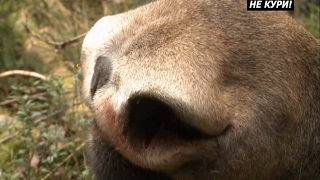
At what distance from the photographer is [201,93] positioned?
1849 mm

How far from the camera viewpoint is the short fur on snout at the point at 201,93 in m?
1.86

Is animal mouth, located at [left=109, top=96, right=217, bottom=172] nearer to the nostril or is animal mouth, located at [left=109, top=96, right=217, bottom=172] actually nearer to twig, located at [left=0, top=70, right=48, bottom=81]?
the nostril

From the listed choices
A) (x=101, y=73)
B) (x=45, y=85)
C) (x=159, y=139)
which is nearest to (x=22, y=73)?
(x=45, y=85)

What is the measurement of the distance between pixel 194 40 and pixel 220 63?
0.11 m

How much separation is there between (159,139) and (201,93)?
20 cm

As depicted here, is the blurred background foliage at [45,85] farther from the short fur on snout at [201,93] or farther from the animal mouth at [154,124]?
the animal mouth at [154,124]

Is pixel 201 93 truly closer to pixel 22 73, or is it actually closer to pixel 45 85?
pixel 45 85

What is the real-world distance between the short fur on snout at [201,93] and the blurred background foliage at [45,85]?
1106 millimetres

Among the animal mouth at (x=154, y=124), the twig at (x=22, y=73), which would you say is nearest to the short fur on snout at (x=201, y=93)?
the animal mouth at (x=154, y=124)

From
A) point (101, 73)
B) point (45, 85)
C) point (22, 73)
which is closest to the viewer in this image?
point (101, 73)

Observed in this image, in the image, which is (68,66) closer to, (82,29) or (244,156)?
(82,29)

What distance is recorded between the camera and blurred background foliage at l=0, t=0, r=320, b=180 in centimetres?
394

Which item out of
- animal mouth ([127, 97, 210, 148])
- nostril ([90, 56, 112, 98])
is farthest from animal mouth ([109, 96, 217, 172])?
nostril ([90, 56, 112, 98])

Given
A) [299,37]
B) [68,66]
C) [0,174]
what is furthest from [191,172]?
[68,66]
